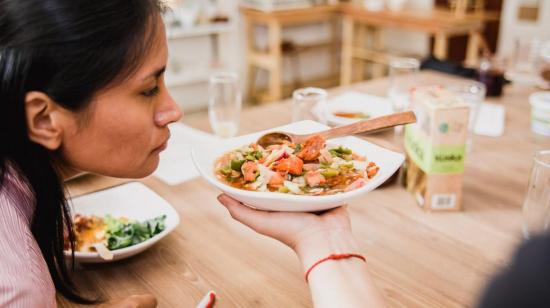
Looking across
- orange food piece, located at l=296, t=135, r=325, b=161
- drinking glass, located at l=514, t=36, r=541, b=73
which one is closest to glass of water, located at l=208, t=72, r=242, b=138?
orange food piece, located at l=296, t=135, r=325, b=161

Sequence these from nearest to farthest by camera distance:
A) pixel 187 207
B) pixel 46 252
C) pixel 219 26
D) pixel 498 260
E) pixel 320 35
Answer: pixel 46 252 < pixel 498 260 < pixel 187 207 < pixel 219 26 < pixel 320 35

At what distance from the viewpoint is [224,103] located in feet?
5.37

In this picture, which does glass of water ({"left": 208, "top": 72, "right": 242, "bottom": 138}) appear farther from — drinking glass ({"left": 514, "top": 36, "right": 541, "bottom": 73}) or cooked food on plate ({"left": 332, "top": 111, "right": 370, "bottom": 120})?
drinking glass ({"left": 514, "top": 36, "right": 541, "bottom": 73})

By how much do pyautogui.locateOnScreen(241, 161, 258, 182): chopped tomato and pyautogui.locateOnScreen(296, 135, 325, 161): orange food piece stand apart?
0.10 metres

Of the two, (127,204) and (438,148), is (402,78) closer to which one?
(438,148)

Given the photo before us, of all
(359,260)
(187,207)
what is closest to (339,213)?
(359,260)

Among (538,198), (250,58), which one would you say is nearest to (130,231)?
(538,198)

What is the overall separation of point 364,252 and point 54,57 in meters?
0.70

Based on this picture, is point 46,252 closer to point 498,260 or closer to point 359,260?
point 359,260

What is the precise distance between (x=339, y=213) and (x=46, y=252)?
541 mm

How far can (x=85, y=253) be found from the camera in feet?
3.24

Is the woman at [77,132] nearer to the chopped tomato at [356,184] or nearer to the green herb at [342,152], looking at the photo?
the chopped tomato at [356,184]

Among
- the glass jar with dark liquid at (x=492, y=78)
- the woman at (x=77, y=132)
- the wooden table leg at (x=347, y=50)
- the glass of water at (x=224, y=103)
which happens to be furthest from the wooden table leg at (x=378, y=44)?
the woman at (x=77, y=132)

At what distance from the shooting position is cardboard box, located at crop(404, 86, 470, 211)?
1.17m
